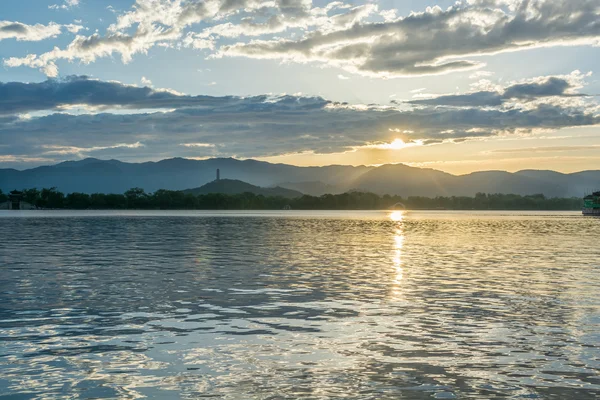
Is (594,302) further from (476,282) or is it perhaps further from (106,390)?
(106,390)

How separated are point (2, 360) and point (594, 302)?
88.1ft

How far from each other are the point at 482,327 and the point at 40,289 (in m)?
24.8

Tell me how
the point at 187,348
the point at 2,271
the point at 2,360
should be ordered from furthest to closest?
the point at 2,271, the point at 187,348, the point at 2,360

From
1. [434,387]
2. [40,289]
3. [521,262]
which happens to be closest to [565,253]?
[521,262]

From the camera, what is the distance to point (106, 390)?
55.0 ft

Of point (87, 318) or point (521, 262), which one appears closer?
point (87, 318)

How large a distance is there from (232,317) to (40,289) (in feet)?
49.4

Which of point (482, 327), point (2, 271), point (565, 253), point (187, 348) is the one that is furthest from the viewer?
point (565, 253)

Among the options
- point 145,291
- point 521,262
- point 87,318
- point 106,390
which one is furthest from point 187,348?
point 521,262

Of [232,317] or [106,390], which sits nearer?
[106,390]

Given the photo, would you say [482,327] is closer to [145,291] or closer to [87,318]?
[87,318]

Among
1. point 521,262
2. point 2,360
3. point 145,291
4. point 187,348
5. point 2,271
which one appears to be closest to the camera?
point 2,360

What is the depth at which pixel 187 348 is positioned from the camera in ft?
71.1

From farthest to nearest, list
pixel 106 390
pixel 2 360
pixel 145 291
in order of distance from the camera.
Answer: pixel 145 291
pixel 2 360
pixel 106 390
